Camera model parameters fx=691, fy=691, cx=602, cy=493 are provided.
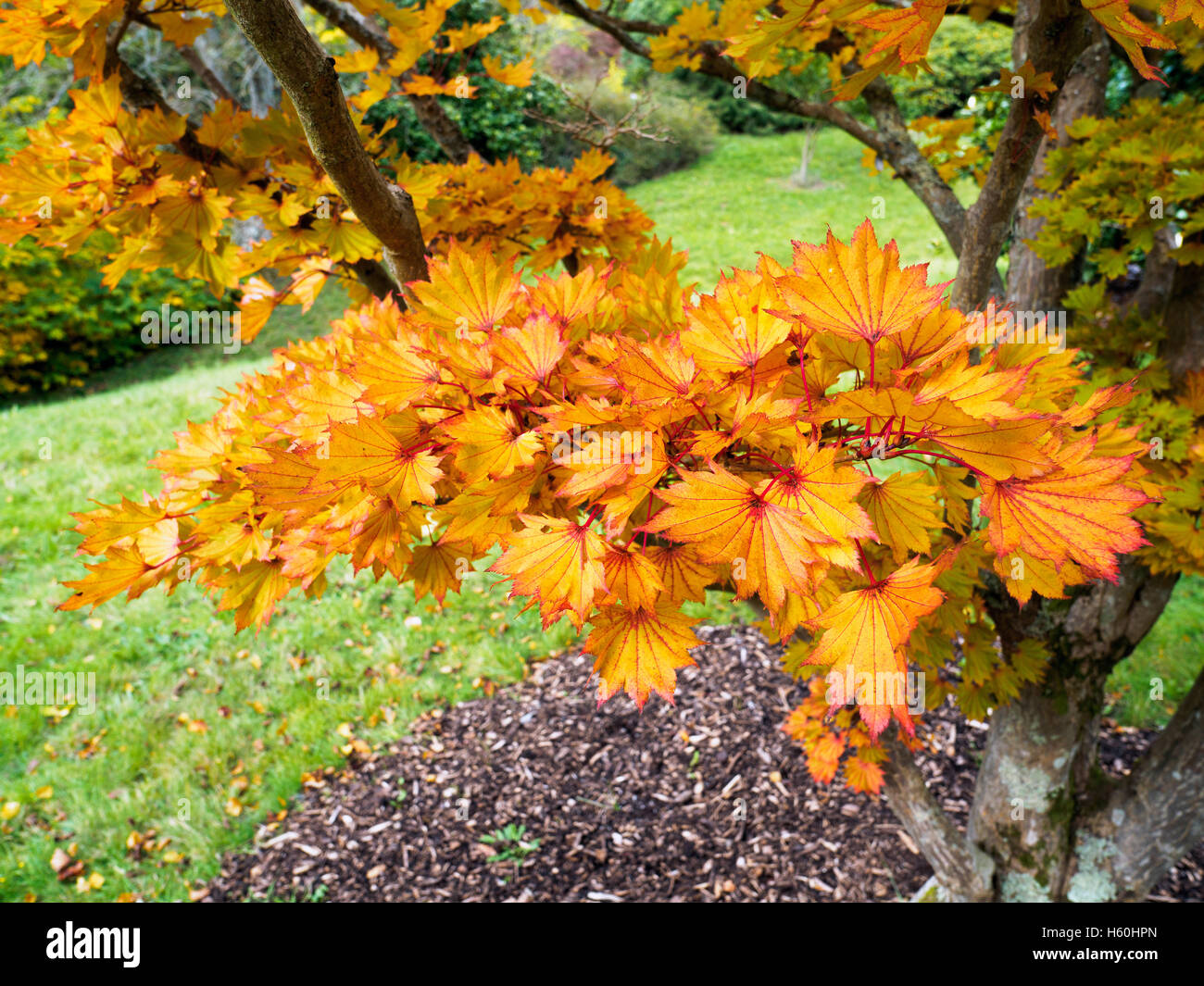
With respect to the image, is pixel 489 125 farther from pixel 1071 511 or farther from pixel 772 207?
pixel 1071 511

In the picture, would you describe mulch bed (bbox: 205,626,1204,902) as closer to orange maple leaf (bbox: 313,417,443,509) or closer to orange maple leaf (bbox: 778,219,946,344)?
orange maple leaf (bbox: 313,417,443,509)

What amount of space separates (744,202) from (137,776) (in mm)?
10186

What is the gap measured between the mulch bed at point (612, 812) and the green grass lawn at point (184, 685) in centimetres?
20

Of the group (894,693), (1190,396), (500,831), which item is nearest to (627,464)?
(894,693)

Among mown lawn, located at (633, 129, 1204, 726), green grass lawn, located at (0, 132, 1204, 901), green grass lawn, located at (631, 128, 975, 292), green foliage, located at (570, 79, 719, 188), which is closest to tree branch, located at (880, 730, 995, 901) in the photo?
mown lawn, located at (633, 129, 1204, 726)

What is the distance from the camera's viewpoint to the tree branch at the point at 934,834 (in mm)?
2037

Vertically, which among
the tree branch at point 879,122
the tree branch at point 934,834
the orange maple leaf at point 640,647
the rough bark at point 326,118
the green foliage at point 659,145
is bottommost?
the tree branch at point 934,834

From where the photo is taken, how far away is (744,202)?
34.1 feet

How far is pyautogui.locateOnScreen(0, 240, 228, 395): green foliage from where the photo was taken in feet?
23.6

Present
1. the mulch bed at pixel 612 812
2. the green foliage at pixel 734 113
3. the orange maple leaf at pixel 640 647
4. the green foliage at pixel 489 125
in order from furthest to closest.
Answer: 1. the green foliage at pixel 734 113
2. the green foliage at pixel 489 125
3. the mulch bed at pixel 612 812
4. the orange maple leaf at pixel 640 647

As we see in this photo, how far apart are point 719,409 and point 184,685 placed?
3.52 metres

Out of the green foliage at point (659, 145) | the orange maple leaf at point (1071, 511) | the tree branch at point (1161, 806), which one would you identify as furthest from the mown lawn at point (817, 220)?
the orange maple leaf at point (1071, 511)

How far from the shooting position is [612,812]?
8.45ft

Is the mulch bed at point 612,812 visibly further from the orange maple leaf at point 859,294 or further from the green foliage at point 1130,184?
the orange maple leaf at point 859,294
